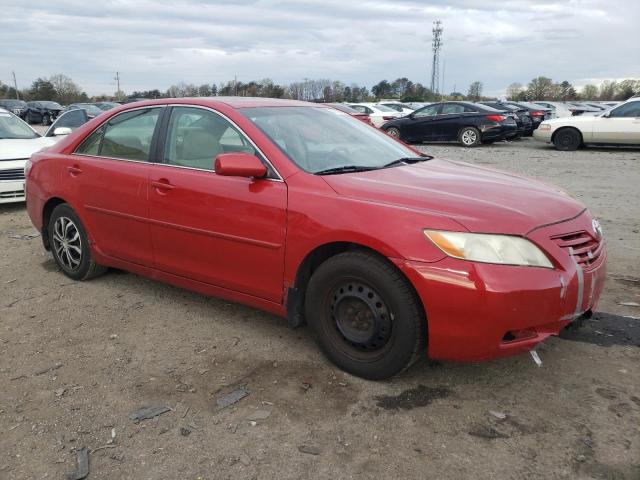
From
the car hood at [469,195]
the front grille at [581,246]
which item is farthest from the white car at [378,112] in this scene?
the front grille at [581,246]

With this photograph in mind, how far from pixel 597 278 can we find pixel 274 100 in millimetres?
2623

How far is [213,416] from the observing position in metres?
2.92

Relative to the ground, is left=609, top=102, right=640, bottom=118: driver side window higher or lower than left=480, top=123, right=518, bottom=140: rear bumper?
higher

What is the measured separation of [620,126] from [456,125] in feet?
A: 14.9

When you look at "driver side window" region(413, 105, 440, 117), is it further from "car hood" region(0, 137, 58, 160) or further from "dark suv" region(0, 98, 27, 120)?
"dark suv" region(0, 98, 27, 120)

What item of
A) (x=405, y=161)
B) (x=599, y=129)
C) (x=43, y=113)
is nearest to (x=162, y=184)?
(x=405, y=161)

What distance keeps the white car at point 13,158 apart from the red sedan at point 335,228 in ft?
13.0

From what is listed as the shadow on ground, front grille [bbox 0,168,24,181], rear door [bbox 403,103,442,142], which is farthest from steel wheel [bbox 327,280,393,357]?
rear door [bbox 403,103,442,142]

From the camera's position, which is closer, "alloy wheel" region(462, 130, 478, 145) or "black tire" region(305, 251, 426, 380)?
"black tire" region(305, 251, 426, 380)

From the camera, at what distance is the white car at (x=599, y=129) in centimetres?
1518

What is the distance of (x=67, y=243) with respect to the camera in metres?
4.95

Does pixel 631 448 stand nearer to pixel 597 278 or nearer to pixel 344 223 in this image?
pixel 597 278

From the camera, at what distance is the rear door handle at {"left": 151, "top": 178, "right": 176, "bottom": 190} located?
395cm

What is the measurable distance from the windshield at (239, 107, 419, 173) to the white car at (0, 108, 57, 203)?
18.6 ft
